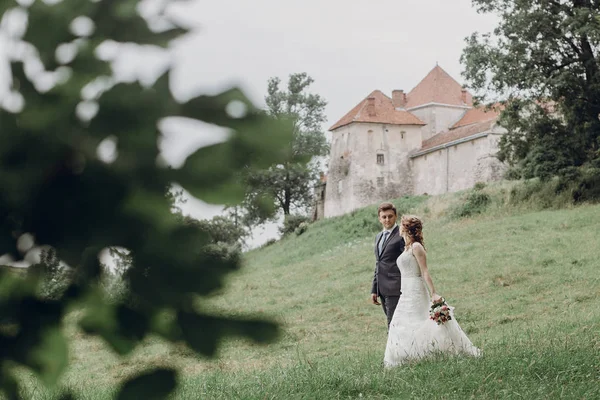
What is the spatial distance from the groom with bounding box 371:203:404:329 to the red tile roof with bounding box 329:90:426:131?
4679 centimetres

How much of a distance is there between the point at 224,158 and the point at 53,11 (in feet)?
0.62

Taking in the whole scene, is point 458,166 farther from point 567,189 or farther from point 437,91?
point 567,189

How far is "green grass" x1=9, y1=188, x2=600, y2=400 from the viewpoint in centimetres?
89

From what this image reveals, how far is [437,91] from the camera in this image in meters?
62.3

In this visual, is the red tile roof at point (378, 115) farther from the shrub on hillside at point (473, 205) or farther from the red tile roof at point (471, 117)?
the shrub on hillside at point (473, 205)

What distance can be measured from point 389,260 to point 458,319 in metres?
4.56

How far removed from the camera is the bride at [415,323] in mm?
7715

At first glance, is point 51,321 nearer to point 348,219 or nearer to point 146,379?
point 146,379

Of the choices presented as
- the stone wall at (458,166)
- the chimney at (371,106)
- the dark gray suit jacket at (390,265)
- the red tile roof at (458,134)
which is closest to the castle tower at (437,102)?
the red tile roof at (458,134)

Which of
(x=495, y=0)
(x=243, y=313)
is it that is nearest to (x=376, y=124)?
(x=495, y=0)

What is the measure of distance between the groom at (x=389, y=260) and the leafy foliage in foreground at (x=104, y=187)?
804 centimetres

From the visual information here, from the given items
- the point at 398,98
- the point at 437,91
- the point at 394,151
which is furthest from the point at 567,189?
the point at 437,91

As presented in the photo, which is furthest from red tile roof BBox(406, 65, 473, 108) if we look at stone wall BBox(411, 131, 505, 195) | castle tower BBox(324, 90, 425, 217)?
stone wall BBox(411, 131, 505, 195)

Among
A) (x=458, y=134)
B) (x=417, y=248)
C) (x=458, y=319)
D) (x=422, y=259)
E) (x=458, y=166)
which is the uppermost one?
(x=458, y=134)
